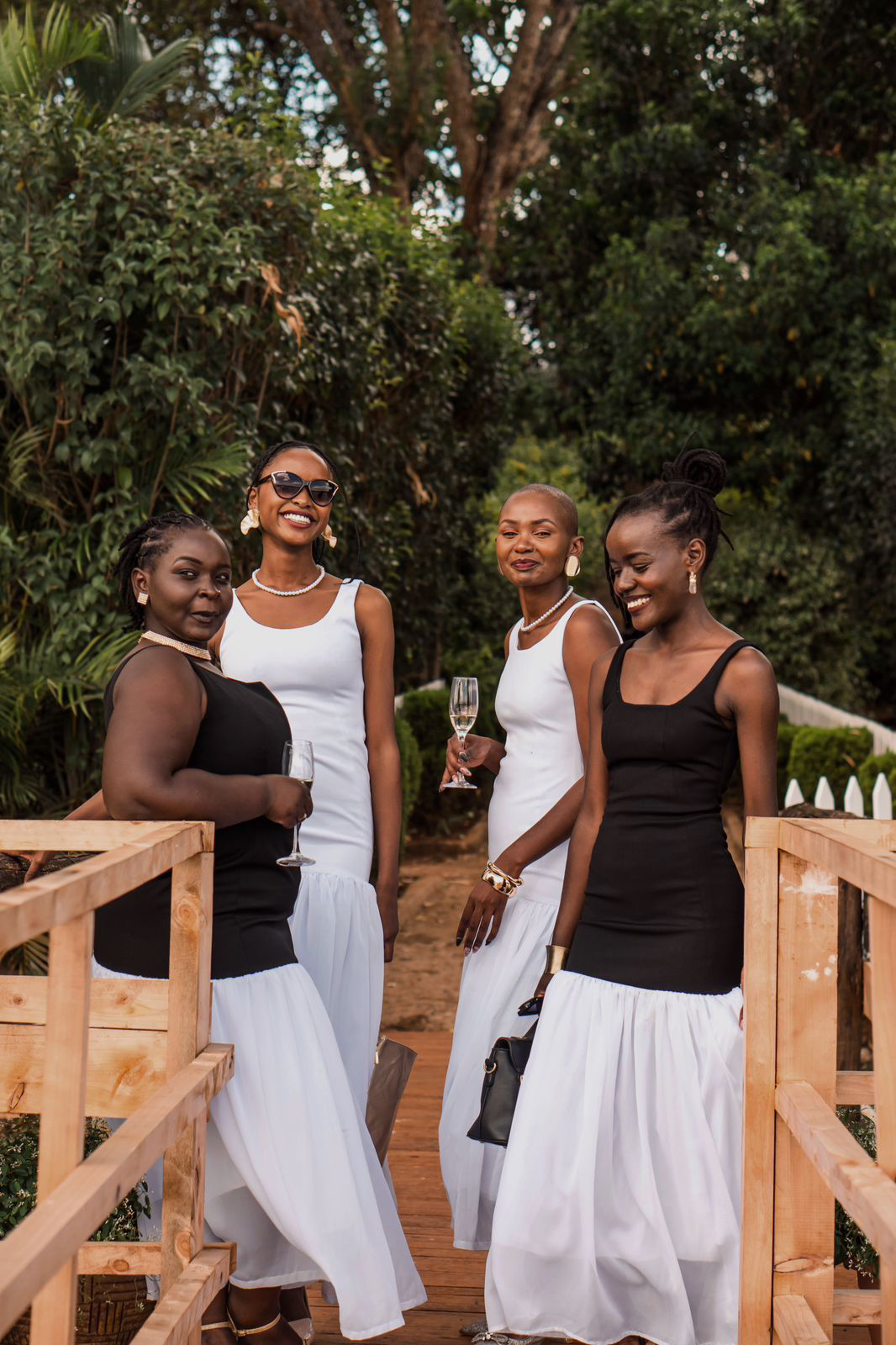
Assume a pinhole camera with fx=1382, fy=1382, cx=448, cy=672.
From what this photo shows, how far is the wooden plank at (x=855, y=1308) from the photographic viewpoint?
2.50 meters

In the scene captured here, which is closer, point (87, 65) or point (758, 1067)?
point (758, 1067)

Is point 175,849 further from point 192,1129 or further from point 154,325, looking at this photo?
point 154,325

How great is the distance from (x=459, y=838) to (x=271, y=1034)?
9.93 m

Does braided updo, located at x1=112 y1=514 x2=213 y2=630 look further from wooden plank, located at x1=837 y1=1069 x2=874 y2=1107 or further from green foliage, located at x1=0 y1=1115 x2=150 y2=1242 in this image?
wooden plank, located at x1=837 y1=1069 x2=874 y2=1107

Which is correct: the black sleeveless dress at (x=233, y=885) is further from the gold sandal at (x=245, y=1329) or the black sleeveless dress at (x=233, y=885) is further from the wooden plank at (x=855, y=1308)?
the wooden plank at (x=855, y=1308)

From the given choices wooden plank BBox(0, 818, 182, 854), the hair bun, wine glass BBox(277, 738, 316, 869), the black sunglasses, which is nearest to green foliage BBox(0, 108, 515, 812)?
the black sunglasses

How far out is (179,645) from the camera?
279cm

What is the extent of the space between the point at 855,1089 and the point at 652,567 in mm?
1126

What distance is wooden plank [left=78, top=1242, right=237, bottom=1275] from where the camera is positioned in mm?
2582

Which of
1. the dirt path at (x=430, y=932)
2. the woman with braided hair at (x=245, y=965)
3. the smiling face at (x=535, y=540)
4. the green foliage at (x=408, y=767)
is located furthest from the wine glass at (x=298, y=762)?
the green foliage at (x=408, y=767)

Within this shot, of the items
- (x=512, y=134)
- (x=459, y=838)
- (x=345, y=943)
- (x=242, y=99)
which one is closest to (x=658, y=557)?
(x=345, y=943)

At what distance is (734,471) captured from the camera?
18.1 meters

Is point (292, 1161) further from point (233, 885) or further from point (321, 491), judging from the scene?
point (321, 491)

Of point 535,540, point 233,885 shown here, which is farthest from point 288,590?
point 233,885
